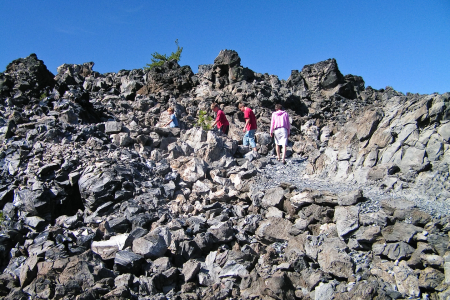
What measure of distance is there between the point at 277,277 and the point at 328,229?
2.16 meters

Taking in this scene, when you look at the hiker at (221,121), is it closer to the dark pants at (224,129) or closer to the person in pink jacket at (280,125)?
the dark pants at (224,129)

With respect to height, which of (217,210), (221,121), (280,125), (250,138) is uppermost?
(221,121)

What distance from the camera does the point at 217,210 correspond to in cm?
960

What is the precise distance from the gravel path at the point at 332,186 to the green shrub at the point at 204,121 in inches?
149

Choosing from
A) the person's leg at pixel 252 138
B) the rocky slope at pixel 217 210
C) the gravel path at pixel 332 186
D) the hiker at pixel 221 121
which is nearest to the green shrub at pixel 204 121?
the hiker at pixel 221 121

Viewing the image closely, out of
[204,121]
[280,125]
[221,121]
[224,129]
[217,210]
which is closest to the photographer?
[217,210]

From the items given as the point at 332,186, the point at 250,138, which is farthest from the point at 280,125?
the point at 332,186

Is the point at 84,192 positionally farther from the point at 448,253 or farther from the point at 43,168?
the point at 448,253

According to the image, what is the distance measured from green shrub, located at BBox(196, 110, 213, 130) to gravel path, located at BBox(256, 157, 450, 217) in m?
3.80

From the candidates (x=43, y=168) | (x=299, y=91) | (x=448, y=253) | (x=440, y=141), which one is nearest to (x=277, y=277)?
(x=448, y=253)

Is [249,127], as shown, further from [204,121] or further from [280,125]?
[204,121]

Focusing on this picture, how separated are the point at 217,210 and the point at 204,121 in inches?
317

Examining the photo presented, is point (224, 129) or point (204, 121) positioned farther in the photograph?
point (204, 121)

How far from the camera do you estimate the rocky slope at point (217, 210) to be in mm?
6574
